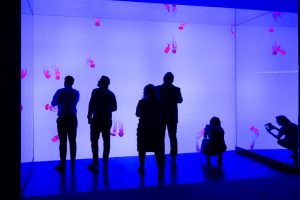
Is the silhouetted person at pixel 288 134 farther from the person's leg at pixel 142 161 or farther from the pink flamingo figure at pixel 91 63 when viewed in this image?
the pink flamingo figure at pixel 91 63

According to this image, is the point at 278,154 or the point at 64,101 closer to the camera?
the point at 64,101

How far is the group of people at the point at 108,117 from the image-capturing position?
194 inches

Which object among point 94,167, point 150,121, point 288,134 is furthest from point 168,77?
point 288,134

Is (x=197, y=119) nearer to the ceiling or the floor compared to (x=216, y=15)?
nearer to the floor

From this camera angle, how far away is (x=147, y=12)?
21.1 feet

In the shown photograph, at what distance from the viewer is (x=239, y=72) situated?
287 inches

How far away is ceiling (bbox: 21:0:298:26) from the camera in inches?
230

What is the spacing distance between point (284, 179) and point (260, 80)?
2.19 metres

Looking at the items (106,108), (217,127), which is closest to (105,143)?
(106,108)

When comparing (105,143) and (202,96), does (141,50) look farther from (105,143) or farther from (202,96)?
(105,143)

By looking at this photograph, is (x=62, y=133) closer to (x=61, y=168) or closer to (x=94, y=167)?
(x=61, y=168)

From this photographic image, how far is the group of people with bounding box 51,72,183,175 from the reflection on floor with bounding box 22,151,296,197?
0.68 ft

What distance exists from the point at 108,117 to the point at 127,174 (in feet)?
3.06

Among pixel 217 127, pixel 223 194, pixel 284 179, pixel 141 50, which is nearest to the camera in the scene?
pixel 223 194
